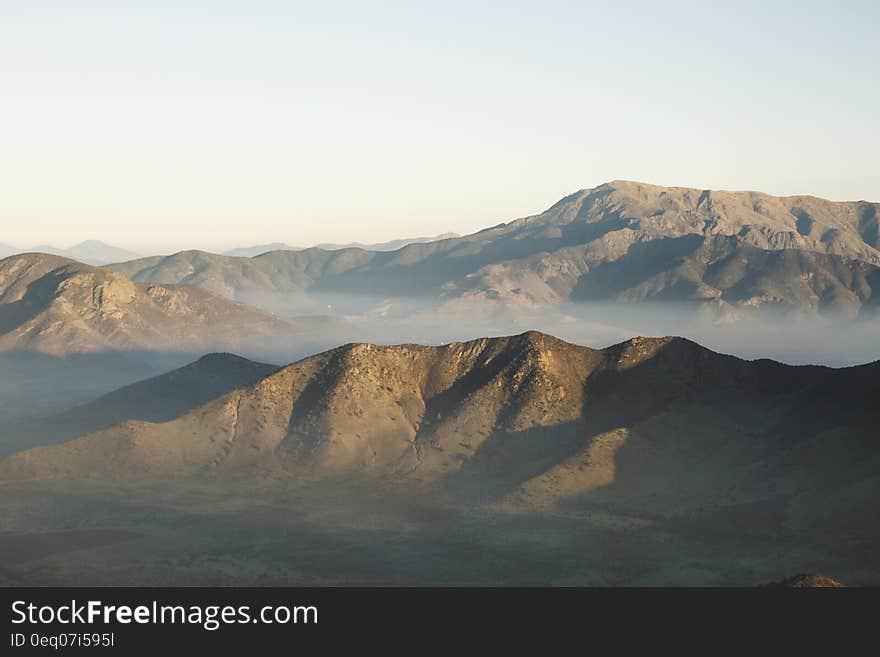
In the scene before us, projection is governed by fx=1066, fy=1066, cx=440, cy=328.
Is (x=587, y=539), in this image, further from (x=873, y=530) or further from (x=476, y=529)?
(x=873, y=530)

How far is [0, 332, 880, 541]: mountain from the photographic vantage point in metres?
151

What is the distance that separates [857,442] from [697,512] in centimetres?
2722

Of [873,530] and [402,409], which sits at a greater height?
[402,409]

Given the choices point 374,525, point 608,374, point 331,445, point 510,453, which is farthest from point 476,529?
point 608,374

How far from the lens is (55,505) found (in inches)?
6024

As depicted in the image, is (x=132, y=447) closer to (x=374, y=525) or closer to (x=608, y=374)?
(x=374, y=525)

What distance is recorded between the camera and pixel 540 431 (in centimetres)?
16888

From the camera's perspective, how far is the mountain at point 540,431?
496 feet

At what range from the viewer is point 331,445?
171 meters

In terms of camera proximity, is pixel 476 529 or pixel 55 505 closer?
pixel 476 529

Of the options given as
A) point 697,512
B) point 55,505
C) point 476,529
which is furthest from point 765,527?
point 55,505

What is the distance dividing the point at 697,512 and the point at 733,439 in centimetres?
2531
